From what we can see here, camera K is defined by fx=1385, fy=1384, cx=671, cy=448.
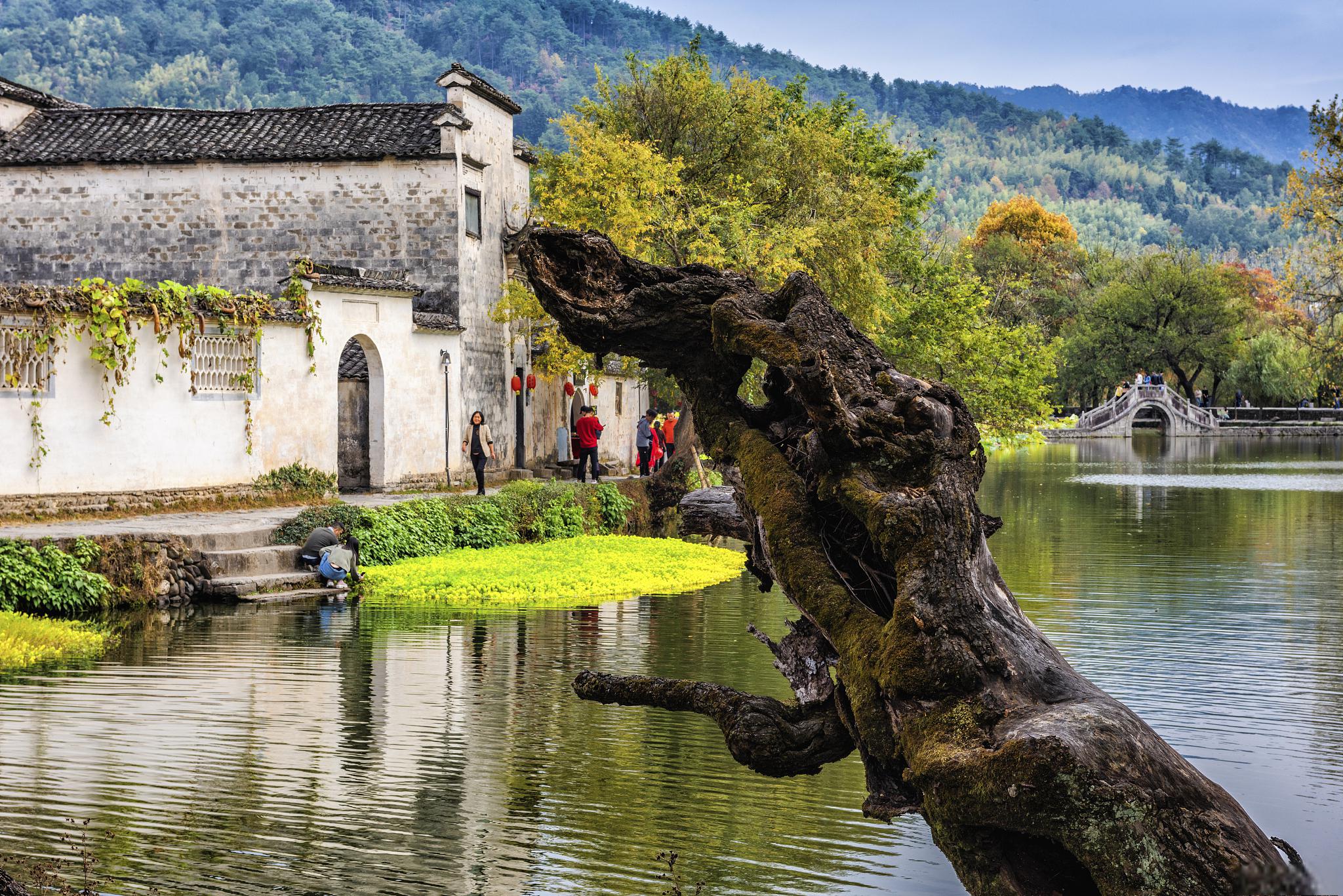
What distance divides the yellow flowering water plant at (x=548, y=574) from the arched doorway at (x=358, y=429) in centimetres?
511

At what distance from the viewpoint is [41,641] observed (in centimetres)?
1411

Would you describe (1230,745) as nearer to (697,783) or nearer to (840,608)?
(697,783)

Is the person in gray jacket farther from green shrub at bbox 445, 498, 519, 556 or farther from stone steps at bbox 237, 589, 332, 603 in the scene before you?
stone steps at bbox 237, 589, 332, 603

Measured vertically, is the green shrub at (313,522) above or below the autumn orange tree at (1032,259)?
below

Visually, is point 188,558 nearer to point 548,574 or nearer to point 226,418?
point 548,574

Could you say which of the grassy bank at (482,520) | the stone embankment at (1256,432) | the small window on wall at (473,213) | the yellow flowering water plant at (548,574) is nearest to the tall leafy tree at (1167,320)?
the stone embankment at (1256,432)

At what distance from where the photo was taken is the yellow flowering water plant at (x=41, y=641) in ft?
44.0

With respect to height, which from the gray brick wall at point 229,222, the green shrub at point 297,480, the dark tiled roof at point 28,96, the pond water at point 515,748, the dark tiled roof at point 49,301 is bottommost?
the pond water at point 515,748

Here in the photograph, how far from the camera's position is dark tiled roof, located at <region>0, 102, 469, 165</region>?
29234 mm

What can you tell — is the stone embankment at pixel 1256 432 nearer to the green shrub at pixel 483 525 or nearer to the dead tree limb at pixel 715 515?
the green shrub at pixel 483 525

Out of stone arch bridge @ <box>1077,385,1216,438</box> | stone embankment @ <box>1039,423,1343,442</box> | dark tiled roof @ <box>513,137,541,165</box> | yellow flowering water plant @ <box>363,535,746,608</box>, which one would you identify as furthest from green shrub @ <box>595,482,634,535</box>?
stone arch bridge @ <box>1077,385,1216,438</box>

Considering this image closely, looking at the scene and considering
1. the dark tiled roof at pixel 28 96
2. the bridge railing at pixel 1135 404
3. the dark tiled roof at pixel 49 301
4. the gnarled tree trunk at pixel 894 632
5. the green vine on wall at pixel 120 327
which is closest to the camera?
the gnarled tree trunk at pixel 894 632

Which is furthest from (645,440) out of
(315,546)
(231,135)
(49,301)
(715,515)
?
(715,515)

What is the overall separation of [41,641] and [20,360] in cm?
658
